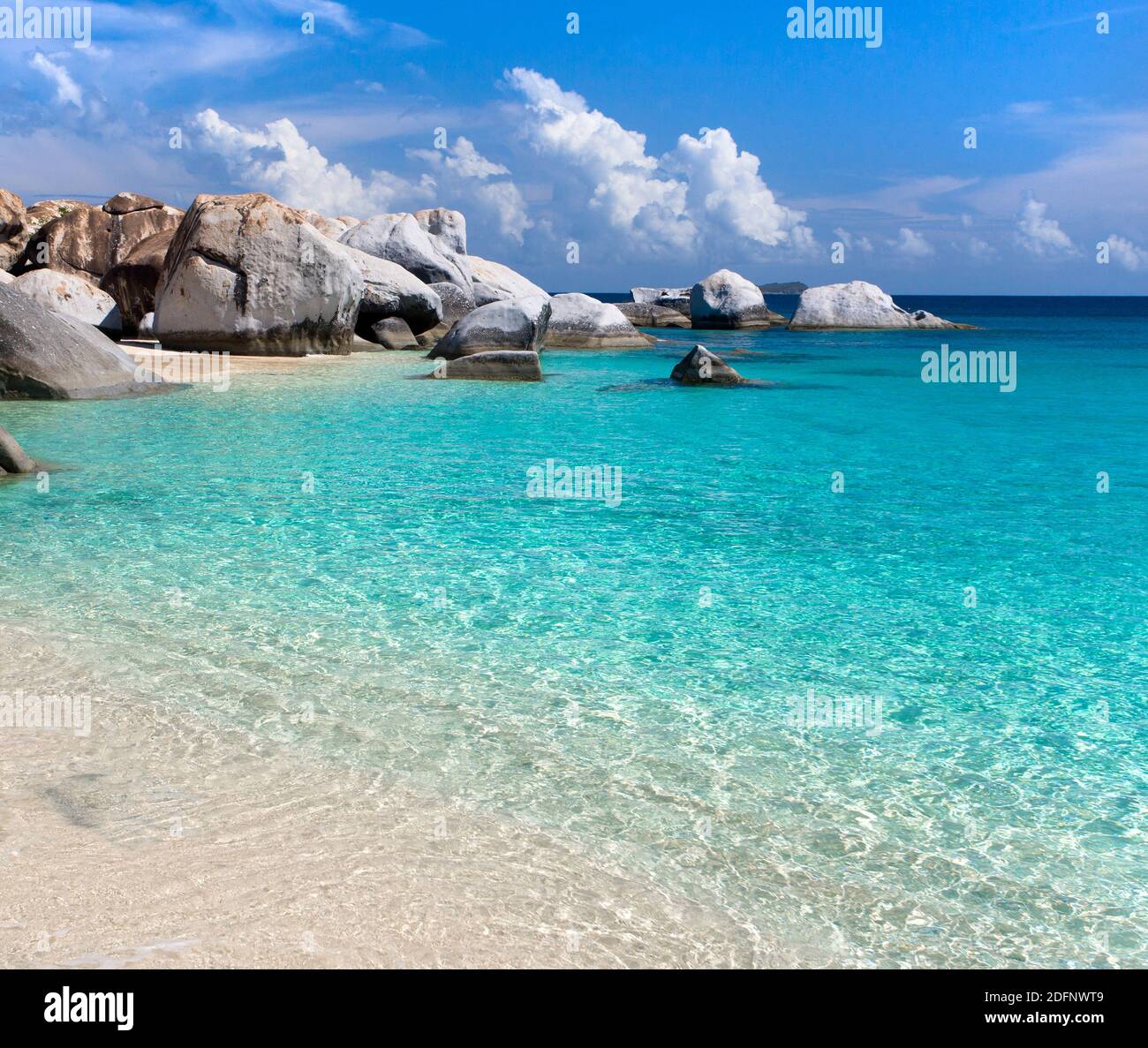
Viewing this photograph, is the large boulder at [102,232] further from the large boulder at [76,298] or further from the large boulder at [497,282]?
the large boulder at [497,282]

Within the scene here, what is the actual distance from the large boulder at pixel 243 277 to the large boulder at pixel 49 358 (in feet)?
18.3

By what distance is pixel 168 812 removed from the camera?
152 inches

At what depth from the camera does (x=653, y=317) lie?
182 ft

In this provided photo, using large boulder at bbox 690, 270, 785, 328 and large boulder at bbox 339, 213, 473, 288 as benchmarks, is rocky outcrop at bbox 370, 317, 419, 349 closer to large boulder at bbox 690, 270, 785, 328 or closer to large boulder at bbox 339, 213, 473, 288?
large boulder at bbox 339, 213, 473, 288

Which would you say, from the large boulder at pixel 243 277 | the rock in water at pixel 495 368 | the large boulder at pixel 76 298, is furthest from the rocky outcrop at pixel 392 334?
the rock in water at pixel 495 368

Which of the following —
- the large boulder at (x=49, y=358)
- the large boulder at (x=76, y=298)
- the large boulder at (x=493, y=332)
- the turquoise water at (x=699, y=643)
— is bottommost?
the turquoise water at (x=699, y=643)

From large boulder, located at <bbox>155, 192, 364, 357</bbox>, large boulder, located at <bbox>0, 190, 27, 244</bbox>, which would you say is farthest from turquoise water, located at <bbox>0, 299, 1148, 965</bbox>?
large boulder, located at <bbox>0, 190, 27, 244</bbox>

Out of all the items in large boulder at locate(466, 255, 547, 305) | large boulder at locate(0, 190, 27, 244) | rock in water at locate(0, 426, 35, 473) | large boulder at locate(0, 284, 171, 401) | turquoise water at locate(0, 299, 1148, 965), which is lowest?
turquoise water at locate(0, 299, 1148, 965)

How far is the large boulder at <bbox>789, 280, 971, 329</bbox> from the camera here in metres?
55.7

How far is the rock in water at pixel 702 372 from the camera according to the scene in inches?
888

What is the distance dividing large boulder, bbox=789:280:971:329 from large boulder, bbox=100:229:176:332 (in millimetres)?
36044

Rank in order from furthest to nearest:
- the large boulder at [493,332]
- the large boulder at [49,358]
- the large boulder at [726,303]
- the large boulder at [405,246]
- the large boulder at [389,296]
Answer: the large boulder at [726,303], the large boulder at [405,246], the large boulder at [389,296], the large boulder at [493,332], the large boulder at [49,358]
